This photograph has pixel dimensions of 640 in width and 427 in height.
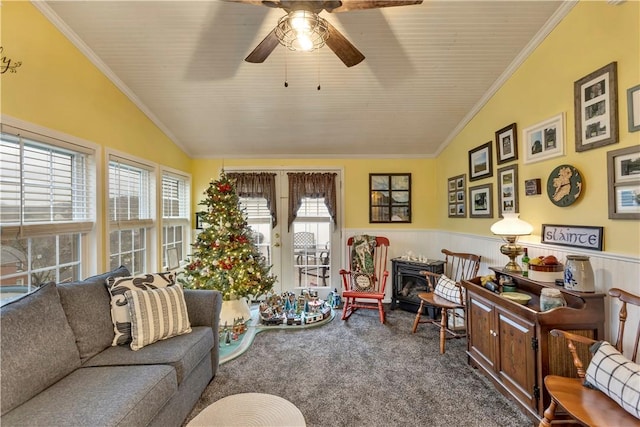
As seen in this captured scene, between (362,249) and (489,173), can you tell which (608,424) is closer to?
(489,173)

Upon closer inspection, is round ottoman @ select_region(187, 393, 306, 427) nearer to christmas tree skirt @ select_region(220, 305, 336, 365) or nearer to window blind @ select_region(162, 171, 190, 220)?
christmas tree skirt @ select_region(220, 305, 336, 365)

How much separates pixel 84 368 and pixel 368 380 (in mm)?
1955

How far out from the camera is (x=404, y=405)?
204 cm

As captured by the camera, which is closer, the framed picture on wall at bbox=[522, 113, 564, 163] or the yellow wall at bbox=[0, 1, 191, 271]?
the yellow wall at bbox=[0, 1, 191, 271]

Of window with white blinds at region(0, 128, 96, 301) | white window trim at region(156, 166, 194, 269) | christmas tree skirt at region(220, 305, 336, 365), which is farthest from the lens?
white window trim at region(156, 166, 194, 269)

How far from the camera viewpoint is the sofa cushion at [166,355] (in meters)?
1.73

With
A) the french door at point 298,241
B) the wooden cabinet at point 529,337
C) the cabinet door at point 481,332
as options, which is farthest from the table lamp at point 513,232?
the french door at point 298,241

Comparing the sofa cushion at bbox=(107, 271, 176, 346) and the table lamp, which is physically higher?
the table lamp

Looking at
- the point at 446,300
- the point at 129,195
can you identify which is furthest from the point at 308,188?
the point at 446,300

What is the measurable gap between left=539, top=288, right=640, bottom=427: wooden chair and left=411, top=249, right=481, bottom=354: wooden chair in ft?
3.84

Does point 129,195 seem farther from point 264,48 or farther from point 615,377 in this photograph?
point 615,377

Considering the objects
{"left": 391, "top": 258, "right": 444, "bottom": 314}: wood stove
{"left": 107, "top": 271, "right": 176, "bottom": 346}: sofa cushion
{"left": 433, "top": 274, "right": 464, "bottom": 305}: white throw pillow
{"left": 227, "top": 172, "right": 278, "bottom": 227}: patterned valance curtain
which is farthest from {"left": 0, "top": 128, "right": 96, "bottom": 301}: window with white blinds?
{"left": 391, "top": 258, "right": 444, "bottom": 314}: wood stove

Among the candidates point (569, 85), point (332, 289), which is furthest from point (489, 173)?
point (332, 289)

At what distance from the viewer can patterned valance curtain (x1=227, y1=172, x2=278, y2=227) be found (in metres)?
4.36
